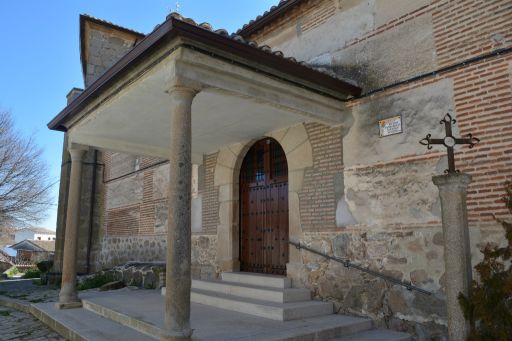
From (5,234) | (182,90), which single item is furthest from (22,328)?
(5,234)

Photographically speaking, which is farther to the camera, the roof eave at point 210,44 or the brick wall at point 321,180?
the brick wall at point 321,180

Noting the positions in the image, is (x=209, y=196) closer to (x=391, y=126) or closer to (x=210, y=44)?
(x=391, y=126)

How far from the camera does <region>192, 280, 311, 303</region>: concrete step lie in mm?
5539

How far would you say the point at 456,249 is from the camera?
3.68 metres

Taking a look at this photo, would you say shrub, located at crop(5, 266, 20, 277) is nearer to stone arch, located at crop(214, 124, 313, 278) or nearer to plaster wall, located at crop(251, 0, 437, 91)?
stone arch, located at crop(214, 124, 313, 278)

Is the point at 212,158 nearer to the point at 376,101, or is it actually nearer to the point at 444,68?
the point at 376,101

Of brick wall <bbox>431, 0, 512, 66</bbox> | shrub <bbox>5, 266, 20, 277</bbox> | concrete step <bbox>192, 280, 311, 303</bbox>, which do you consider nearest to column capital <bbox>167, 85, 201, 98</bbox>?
concrete step <bbox>192, 280, 311, 303</bbox>

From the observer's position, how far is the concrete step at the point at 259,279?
237 inches

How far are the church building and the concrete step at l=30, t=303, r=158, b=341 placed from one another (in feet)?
1.60

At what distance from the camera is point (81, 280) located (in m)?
10.6

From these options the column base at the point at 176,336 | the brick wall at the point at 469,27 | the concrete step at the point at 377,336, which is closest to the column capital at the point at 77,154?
the column base at the point at 176,336

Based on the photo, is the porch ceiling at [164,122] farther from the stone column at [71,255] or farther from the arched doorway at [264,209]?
the stone column at [71,255]

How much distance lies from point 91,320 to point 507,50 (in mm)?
6205

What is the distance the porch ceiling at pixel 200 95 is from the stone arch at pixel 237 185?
0.26 m
